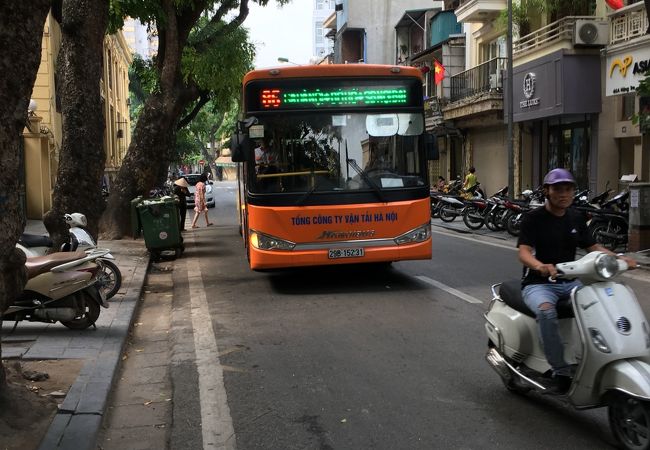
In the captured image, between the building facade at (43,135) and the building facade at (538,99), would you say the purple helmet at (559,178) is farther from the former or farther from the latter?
the building facade at (43,135)

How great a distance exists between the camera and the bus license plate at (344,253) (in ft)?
29.1

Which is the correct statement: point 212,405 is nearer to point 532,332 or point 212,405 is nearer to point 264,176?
point 532,332

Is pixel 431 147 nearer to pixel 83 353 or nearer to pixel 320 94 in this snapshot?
pixel 320 94

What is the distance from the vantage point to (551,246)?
4363mm

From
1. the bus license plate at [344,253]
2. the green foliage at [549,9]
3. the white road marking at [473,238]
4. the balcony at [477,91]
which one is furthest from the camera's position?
the balcony at [477,91]

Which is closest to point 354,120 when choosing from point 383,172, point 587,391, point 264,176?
point 383,172

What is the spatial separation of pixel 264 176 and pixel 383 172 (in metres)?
1.65

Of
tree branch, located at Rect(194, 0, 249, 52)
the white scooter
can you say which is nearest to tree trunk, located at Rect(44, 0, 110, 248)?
the white scooter

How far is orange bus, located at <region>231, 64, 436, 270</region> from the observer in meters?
8.80

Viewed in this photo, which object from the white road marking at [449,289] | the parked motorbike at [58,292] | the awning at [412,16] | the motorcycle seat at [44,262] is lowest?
the white road marking at [449,289]

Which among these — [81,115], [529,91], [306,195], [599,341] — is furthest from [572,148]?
[599,341]

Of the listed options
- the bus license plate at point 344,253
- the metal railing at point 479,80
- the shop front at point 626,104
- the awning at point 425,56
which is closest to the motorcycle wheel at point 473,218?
the shop front at point 626,104

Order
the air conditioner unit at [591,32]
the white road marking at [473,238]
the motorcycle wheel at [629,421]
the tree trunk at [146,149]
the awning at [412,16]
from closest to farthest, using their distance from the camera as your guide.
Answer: the motorcycle wheel at [629,421] → the white road marking at [473,238] → the tree trunk at [146,149] → the air conditioner unit at [591,32] → the awning at [412,16]

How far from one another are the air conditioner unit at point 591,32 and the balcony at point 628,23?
0.38 meters
